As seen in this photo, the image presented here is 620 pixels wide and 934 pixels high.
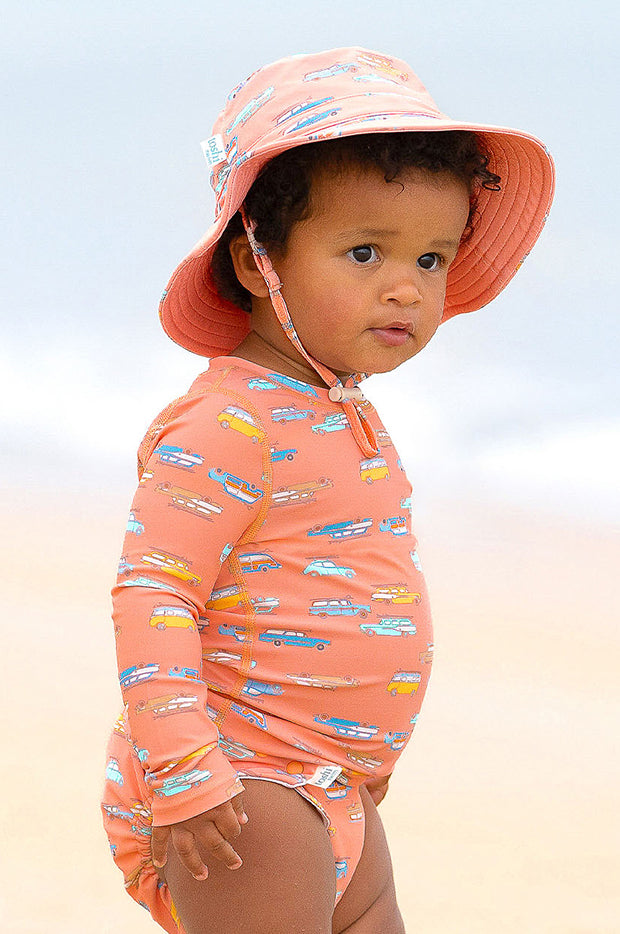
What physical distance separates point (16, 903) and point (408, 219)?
1226mm

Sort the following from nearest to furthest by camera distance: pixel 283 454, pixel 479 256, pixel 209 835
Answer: pixel 209 835
pixel 283 454
pixel 479 256

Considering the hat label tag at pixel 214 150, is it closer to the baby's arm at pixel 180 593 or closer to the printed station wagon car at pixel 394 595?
the baby's arm at pixel 180 593

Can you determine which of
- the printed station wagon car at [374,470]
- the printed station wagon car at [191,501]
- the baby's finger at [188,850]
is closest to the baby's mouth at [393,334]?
the printed station wagon car at [374,470]

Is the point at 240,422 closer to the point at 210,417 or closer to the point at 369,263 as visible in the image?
the point at 210,417

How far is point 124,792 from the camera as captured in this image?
44.9 inches

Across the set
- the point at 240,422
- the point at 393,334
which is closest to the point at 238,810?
the point at 240,422

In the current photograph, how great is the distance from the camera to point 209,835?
99 centimetres

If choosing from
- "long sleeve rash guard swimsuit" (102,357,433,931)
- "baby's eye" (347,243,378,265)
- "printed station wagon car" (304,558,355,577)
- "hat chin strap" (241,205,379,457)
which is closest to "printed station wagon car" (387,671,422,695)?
"long sleeve rash guard swimsuit" (102,357,433,931)

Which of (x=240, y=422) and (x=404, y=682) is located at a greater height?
(x=240, y=422)

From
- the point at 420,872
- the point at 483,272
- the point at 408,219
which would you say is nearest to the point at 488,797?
the point at 420,872

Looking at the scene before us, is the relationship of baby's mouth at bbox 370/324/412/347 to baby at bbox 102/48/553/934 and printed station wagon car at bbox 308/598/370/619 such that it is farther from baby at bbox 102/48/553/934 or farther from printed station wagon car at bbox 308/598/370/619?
printed station wagon car at bbox 308/598/370/619

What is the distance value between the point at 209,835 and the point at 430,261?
1.81ft

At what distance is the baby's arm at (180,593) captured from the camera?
99 cm

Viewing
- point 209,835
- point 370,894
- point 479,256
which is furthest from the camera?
point 479,256
